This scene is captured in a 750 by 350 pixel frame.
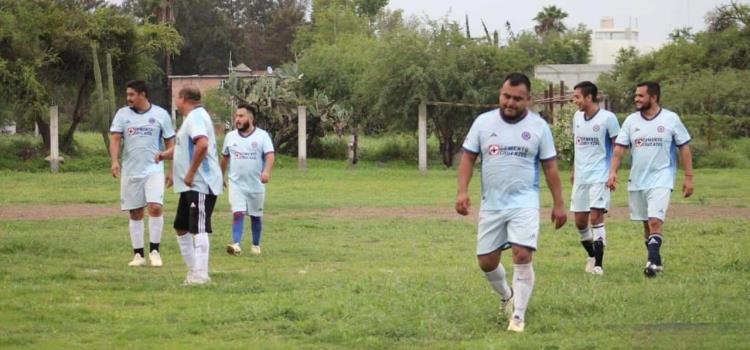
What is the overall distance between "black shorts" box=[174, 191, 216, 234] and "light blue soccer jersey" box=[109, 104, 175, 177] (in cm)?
211

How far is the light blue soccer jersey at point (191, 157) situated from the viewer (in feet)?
40.0

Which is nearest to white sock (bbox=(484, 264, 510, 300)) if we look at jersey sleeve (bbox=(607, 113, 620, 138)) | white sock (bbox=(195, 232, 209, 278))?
white sock (bbox=(195, 232, 209, 278))

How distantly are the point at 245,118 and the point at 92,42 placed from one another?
2210cm

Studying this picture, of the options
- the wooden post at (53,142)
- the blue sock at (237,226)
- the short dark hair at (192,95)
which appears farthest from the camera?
the wooden post at (53,142)

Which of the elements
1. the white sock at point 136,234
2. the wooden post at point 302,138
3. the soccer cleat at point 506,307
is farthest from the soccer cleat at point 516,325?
the wooden post at point 302,138

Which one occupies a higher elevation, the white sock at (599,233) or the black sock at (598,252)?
the white sock at (599,233)

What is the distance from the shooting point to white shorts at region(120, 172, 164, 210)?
562 inches

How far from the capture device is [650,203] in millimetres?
13398

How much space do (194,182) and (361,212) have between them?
11551mm

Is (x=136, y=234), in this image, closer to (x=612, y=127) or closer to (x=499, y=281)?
(x=612, y=127)

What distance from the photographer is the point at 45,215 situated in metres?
22.0

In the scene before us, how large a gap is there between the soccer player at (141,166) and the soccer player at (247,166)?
5.94 ft

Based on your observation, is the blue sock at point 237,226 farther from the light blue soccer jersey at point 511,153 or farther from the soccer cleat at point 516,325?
the soccer cleat at point 516,325

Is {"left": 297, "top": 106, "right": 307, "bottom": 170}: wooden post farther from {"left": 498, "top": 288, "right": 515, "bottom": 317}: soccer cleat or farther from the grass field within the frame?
{"left": 498, "top": 288, "right": 515, "bottom": 317}: soccer cleat
